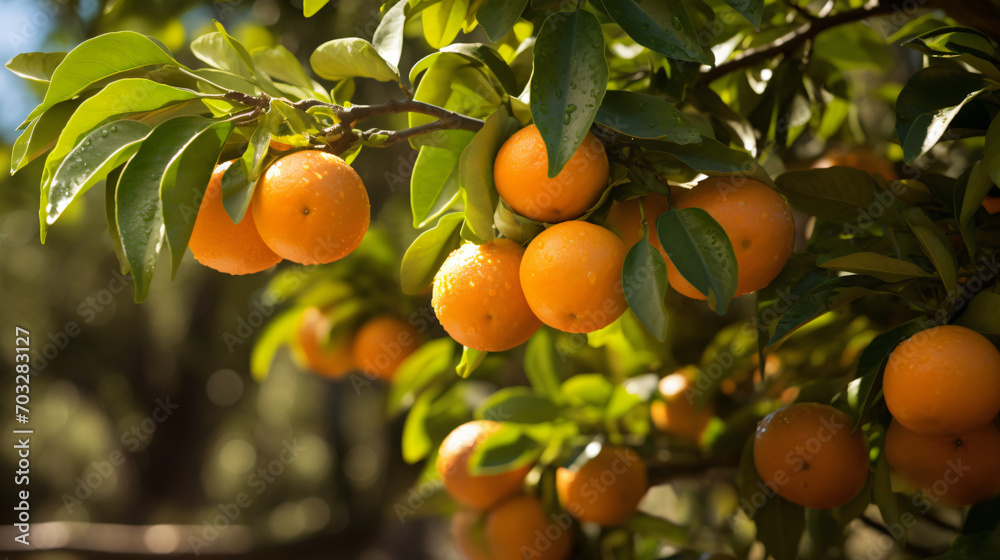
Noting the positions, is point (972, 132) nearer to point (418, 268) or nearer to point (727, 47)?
point (727, 47)

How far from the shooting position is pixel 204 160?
23.3 inches

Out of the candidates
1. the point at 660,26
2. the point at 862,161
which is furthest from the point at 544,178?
the point at 862,161

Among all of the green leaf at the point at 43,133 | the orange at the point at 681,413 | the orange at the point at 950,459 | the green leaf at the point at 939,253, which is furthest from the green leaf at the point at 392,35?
the orange at the point at 681,413

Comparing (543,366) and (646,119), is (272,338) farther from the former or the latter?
(646,119)

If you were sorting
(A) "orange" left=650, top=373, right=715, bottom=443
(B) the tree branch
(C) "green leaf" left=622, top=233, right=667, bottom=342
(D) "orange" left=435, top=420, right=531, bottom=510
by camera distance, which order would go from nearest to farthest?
(C) "green leaf" left=622, top=233, right=667, bottom=342
(B) the tree branch
(D) "orange" left=435, top=420, right=531, bottom=510
(A) "orange" left=650, top=373, right=715, bottom=443

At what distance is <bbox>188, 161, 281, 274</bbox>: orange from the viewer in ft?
2.10

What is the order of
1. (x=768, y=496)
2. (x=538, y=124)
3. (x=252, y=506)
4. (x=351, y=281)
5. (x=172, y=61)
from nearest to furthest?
1. (x=538, y=124)
2. (x=172, y=61)
3. (x=768, y=496)
4. (x=351, y=281)
5. (x=252, y=506)

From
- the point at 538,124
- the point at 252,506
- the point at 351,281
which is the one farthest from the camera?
the point at 252,506

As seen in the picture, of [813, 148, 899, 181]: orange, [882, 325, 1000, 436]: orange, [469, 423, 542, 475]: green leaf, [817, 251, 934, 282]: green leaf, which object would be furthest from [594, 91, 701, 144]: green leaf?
[813, 148, 899, 181]: orange

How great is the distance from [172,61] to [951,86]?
82cm

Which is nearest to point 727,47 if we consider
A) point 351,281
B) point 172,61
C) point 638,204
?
point 638,204

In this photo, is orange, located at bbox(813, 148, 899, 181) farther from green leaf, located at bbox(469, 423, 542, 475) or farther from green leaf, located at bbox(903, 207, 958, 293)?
green leaf, located at bbox(469, 423, 542, 475)

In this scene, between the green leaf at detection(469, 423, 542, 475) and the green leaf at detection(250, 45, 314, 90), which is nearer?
the green leaf at detection(250, 45, 314, 90)

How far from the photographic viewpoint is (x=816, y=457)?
79 centimetres
